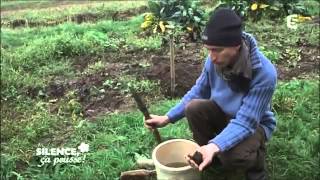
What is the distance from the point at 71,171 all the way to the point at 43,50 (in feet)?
9.52

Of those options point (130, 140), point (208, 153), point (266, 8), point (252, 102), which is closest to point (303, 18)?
point (266, 8)

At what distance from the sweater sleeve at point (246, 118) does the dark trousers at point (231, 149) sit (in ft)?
0.41

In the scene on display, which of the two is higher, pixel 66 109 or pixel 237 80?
pixel 237 80

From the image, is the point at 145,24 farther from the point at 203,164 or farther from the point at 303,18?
the point at 203,164

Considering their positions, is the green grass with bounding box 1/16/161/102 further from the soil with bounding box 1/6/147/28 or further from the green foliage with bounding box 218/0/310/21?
the green foliage with bounding box 218/0/310/21

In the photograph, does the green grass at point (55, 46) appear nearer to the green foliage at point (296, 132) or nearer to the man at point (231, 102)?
the green foliage at point (296, 132)

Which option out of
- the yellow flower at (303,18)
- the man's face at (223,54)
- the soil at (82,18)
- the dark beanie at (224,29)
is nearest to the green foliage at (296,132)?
the man's face at (223,54)

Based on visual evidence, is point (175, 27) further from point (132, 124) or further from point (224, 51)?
point (224, 51)

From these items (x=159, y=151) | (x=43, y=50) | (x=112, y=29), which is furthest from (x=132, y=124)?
(x=112, y=29)

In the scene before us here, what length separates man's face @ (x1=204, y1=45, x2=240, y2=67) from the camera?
10.1ft

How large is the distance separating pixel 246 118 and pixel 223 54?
15.6 inches

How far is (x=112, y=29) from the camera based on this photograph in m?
7.87

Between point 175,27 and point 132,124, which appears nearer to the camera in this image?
point 132,124

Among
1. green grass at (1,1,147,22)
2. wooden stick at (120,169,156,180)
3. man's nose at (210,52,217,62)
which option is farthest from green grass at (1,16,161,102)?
man's nose at (210,52,217,62)
